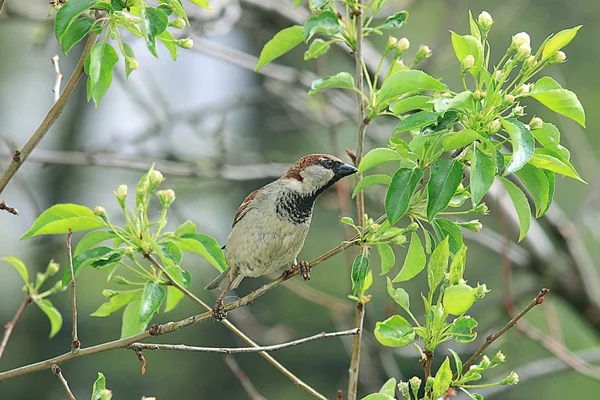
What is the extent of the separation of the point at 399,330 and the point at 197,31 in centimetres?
282

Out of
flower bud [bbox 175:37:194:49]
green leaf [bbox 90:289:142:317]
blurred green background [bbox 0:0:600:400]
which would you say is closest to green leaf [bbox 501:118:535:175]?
flower bud [bbox 175:37:194:49]

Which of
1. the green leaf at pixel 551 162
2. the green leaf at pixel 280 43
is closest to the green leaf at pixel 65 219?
the green leaf at pixel 280 43

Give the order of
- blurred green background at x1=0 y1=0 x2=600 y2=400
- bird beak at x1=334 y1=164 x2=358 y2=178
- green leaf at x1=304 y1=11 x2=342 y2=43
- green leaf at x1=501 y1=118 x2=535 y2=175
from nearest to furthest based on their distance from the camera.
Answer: green leaf at x1=501 y1=118 x2=535 y2=175
green leaf at x1=304 y1=11 x2=342 y2=43
bird beak at x1=334 y1=164 x2=358 y2=178
blurred green background at x1=0 y1=0 x2=600 y2=400

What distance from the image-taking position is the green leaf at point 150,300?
1.82 meters

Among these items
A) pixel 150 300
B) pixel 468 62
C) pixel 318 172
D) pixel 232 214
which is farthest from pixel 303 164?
pixel 232 214

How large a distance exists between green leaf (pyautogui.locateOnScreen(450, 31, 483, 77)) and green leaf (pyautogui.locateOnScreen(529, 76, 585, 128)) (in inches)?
5.0

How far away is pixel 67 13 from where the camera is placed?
1556 millimetres

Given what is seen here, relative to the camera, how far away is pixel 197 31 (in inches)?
161

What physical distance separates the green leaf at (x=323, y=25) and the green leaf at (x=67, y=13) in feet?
1.58

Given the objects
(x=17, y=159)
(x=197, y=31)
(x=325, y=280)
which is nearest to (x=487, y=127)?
(x=17, y=159)

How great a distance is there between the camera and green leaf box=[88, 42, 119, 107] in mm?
1639

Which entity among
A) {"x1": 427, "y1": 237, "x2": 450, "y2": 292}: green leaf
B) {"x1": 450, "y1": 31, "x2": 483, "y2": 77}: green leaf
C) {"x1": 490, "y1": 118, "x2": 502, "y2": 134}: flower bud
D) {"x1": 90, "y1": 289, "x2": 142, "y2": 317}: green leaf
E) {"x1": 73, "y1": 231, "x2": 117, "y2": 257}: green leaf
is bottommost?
{"x1": 90, "y1": 289, "x2": 142, "y2": 317}: green leaf

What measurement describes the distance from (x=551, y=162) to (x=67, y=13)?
3.50 feet

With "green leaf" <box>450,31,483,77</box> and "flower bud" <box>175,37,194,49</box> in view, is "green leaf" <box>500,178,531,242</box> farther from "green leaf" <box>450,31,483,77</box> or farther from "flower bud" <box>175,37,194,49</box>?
"flower bud" <box>175,37,194,49</box>
